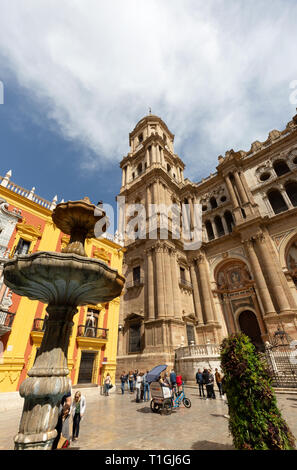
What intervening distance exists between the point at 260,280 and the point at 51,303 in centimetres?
1776

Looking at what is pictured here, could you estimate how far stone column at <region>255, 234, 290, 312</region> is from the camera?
16.5m

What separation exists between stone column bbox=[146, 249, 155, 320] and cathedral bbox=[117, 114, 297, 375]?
3.8 inches

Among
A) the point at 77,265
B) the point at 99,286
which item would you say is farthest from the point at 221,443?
the point at 77,265

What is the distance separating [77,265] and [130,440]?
4.28m

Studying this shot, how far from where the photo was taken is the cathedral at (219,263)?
17438mm

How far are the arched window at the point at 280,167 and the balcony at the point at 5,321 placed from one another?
26.6m

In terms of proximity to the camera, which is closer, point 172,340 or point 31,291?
point 31,291

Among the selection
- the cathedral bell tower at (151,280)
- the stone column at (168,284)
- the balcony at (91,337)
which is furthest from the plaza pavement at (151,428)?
the stone column at (168,284)

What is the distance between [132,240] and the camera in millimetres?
25031

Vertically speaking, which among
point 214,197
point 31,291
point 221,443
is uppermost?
point 214,197

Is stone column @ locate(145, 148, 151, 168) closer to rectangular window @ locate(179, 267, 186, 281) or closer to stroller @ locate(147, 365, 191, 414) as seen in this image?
rectangular window @ locate(179, 267, 186, 281)

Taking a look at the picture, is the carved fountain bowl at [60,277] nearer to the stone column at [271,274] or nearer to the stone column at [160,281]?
the stone column at [160,281]

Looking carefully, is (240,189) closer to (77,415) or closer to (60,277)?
(60,277)
